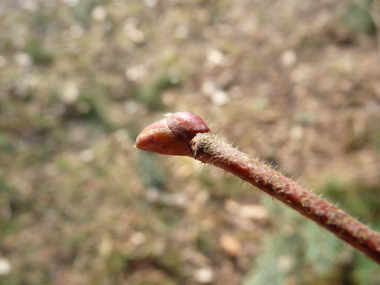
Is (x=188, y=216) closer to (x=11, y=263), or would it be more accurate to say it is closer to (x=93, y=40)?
(x=11, y=263)

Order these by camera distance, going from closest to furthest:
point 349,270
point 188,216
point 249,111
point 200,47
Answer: point 349,270, point 188,216, point 249,111, point 200,47

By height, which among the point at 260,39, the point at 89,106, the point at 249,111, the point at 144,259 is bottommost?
the point at 144,259

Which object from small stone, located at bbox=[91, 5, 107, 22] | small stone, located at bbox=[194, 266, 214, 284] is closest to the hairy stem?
small stone, located at bbox=[194, 266, 214, 284]

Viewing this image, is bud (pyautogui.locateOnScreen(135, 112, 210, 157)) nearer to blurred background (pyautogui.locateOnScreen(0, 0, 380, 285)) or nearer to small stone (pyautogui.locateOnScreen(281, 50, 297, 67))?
blurred background (pyautogui.locateOnScreen(0, 0, 380, 285))

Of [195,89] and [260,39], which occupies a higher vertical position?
[260,39]

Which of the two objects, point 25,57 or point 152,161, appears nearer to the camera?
point 152,161

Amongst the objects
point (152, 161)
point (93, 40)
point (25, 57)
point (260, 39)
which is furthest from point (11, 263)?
point (260, 39)

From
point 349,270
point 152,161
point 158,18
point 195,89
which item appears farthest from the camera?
point 158,18
